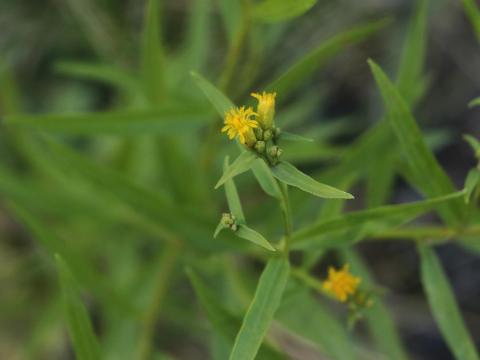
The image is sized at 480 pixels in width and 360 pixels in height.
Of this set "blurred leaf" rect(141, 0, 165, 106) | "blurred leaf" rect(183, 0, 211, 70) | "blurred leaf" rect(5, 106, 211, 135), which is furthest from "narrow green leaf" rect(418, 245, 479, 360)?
"blurred leaf" rect(183, 0, 211, 70)

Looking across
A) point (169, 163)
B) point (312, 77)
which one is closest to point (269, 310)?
point (169, 163)

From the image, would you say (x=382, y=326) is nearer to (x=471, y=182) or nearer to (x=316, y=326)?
(x=316, y=326)

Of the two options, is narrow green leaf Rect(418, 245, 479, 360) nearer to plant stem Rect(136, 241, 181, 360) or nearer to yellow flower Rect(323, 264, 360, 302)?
yellow flower Rect(323, 264, 360, 302)

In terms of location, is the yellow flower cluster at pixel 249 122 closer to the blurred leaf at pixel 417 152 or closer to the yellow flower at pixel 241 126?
the yellow flower at pixel 241 126

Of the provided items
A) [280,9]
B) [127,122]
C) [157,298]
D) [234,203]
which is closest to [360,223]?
[234,203]

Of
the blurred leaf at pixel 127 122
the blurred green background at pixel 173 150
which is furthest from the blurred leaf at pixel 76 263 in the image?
the blurred leaf at pixel 127 122
